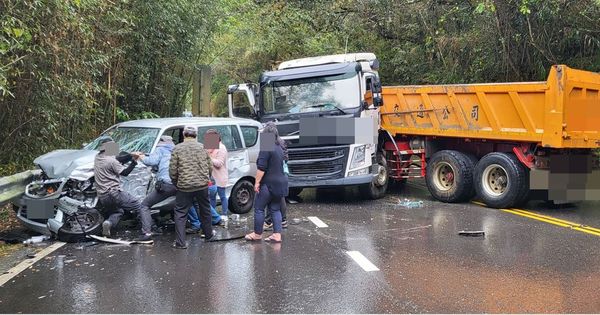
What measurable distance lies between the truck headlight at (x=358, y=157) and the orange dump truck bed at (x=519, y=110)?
184cm

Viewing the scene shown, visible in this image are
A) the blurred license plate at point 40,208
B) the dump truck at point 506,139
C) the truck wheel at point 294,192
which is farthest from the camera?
the truck wheel at point 294,192

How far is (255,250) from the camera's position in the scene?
7.05m

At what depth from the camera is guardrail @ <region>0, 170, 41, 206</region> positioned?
7180 mm

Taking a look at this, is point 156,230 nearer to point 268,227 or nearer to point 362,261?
point 268,227

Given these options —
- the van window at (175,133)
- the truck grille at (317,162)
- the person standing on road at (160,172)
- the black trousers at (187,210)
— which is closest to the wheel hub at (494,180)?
the truck grille at (317,162)

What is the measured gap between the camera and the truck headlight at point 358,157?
1041 cm

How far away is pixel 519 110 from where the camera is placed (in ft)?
32.0

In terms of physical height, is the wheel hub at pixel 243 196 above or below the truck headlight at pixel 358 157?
below

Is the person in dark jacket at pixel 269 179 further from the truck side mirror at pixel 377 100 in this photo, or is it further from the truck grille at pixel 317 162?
the truck side mirror at pixel 377 100

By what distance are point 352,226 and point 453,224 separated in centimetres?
166

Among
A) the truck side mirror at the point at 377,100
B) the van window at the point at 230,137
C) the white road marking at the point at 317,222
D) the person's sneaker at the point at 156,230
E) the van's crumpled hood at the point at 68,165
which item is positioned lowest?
the white road marking at the point at 317,222

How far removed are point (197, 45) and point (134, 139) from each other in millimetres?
9058

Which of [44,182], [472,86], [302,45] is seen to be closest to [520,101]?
[472,86]

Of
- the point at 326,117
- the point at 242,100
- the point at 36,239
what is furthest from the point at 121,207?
the point at 242,100
